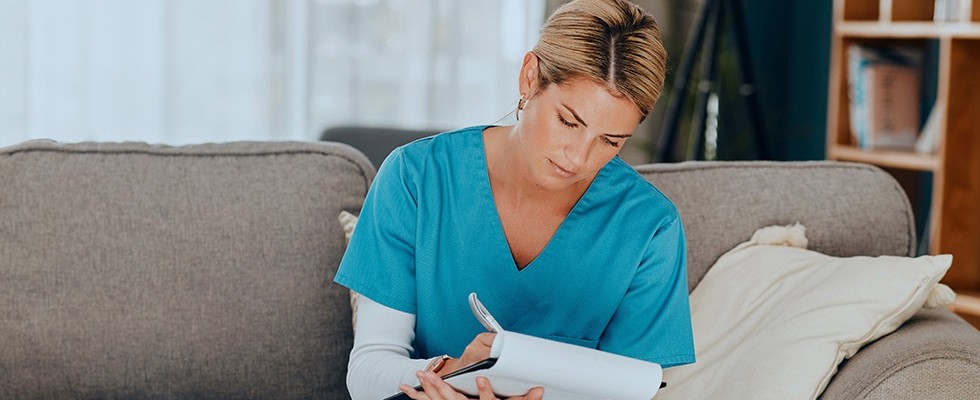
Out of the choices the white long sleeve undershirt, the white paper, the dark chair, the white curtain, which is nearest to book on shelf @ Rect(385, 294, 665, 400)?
the white paper

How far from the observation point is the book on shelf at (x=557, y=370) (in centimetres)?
106

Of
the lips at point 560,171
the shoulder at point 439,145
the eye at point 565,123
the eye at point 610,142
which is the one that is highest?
the eye at point 565,123

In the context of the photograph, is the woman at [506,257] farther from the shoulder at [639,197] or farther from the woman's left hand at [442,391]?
the woman's left hand at [442,391]

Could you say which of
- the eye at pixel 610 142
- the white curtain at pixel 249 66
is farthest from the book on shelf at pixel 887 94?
the eye at pixel 610 142

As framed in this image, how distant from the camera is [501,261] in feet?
4.73

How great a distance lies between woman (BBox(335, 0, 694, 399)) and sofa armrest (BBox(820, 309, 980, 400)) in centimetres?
20

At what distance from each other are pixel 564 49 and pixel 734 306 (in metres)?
0.51

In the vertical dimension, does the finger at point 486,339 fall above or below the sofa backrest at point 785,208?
below

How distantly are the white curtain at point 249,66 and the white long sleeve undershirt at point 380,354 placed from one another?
170 centimetres

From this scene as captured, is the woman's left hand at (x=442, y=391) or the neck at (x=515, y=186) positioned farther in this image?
the neck at (x=515, y=186)

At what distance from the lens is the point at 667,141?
3.12 meters

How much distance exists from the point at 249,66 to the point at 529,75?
1.91 m

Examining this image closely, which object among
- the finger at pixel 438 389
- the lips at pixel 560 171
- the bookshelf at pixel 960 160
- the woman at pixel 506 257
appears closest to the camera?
the finger at pixel 438 389

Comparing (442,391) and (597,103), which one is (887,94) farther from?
(442,391)
